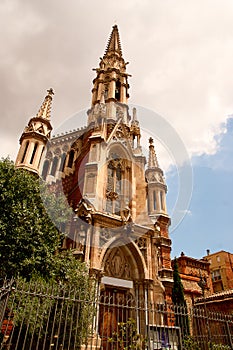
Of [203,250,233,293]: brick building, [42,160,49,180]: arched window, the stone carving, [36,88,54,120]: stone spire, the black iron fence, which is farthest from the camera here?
[203,250,233,293]: brick building

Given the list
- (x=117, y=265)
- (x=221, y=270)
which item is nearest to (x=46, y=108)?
(x=117, y=265)

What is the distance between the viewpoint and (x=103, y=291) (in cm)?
1348

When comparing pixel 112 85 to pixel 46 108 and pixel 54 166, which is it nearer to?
pixel 46 108

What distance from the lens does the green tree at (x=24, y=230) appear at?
10.6 metres

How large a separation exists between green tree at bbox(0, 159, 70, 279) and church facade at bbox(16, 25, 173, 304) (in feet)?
5.51

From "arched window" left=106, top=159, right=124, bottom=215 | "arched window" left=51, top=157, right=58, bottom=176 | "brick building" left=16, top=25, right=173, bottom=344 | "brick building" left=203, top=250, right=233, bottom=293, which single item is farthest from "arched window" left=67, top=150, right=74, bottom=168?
"brick building" left=203, top=250, right=233, bottom=293

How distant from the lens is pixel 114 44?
119 feet

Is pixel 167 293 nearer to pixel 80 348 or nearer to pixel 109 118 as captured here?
pixel 80 348

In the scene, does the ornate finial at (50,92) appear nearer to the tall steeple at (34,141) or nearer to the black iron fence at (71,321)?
the tall steeple at (34,141)

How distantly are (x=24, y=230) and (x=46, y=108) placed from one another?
13757 millimetres

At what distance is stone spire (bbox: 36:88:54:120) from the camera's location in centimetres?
2078

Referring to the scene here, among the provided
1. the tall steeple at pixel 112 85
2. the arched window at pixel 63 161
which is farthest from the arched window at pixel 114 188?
the tall steeple at pixel 112 85

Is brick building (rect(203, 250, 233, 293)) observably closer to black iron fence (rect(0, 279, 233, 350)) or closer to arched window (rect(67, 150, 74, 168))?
arched window (rect(67, 150, 74, 168))

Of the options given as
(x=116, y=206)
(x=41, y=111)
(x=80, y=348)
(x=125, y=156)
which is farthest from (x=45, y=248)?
(x=41, y=111)
